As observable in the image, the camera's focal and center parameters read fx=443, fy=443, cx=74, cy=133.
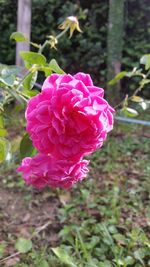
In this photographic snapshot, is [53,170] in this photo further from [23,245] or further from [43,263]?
[23,245]

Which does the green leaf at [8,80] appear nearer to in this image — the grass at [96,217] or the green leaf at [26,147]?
the green leaf at [26,147]

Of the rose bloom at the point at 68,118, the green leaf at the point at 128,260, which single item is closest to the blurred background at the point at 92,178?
the green leaf at the point at 128,260

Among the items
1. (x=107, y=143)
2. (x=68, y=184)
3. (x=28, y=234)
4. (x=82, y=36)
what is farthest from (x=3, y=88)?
(x=82, y=36)

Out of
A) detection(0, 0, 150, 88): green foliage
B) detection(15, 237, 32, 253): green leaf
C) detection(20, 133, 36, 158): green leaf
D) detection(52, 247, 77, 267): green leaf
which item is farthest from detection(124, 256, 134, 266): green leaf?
detection(0, 0, 150, 88): green foliage

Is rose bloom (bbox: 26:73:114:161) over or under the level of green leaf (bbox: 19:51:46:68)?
under

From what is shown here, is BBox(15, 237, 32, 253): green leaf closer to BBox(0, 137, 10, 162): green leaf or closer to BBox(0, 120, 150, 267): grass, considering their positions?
BBox(0, 120, 150, 267): grass

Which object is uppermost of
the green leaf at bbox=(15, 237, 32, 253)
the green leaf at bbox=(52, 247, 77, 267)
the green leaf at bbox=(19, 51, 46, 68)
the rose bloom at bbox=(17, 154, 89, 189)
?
the green leaf at bbox=(19, 51, 46, 68)
